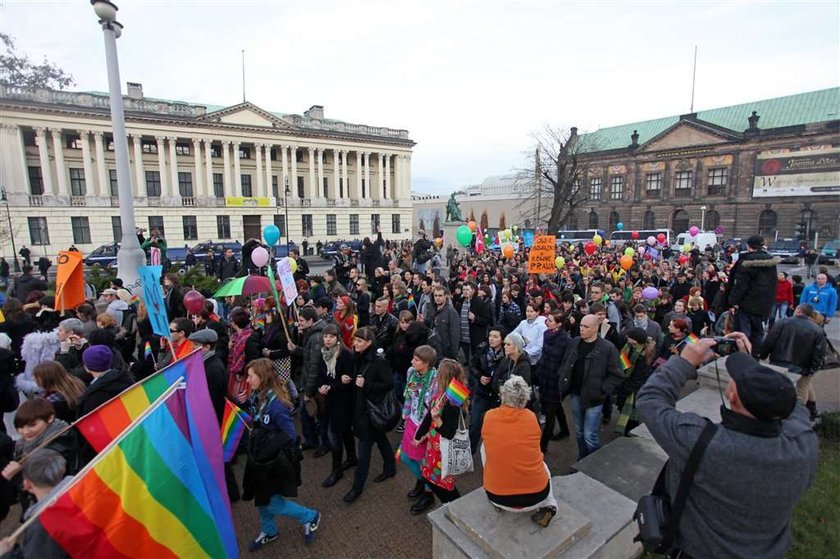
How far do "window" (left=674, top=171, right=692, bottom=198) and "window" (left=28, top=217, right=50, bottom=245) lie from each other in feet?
208

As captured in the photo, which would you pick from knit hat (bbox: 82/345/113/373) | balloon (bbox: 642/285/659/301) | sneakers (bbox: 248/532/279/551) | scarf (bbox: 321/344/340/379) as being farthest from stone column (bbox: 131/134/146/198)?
sneakers (bbox: 248/532/279/551)

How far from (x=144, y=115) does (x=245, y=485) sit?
47428 mm

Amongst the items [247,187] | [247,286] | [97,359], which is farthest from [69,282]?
[247,187]

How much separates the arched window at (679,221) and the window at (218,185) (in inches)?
1996

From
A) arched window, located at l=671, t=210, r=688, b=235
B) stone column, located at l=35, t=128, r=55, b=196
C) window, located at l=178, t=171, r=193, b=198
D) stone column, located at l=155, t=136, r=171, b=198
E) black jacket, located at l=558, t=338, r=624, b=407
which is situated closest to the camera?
black jacket, located at l=558, t=338, r=624, b=407

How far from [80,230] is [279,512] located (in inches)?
1864

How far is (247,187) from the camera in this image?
48844 mm

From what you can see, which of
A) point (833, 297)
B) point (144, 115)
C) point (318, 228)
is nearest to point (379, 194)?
point (318, 228)

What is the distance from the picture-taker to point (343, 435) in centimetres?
519

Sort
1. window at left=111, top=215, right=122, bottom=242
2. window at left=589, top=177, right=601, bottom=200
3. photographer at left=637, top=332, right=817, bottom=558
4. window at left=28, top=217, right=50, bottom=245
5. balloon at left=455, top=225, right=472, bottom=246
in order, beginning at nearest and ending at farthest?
photographer at left=637, top=332, right=817, bottom=558, balloon at left=455, top=225, right=472, bottom=246, window at left=28, top=217, right=50, bottom=245, window at left=111, top=215, right=122, bottom=242, window at left=589, top=177, right=601, bottom=200

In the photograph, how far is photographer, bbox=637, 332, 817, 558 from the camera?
6.36ft

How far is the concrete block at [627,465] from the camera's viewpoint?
4133mm

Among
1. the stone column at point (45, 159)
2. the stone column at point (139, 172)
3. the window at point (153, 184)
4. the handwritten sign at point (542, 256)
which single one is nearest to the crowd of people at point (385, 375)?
the handwritten sign at point (542, 256)

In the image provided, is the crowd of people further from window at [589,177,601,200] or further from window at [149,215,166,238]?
window at [589,177,601,200]
